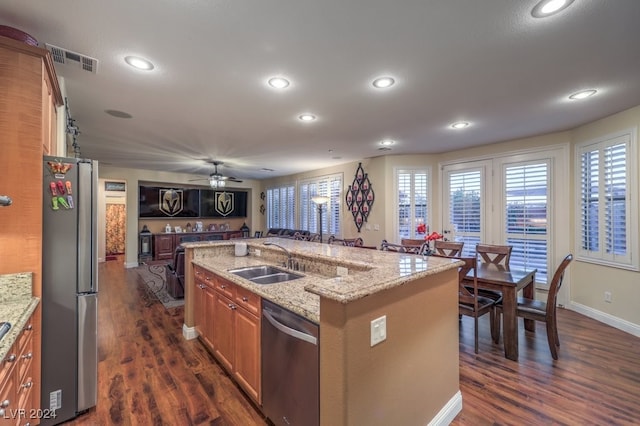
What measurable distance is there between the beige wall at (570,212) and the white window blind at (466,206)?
28 centimetres

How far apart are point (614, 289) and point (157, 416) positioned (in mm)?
5161

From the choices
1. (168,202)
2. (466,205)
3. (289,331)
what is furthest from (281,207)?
Answer: (289,331)

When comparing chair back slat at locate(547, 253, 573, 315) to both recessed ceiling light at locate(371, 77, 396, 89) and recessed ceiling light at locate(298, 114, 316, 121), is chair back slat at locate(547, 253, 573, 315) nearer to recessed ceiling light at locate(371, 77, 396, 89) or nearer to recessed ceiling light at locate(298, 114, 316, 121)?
recessed ceiling light at locate(371, 77, 396, 89)

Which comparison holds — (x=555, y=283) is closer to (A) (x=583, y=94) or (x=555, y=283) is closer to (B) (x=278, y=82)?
(A) (x=583, y=94)

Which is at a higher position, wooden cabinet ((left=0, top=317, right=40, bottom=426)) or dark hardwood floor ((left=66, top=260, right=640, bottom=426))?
wooden cabinet ((left=0, top=317, right=40, bottom=426))

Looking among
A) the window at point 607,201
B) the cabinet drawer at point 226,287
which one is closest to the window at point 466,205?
the window at point 607,201

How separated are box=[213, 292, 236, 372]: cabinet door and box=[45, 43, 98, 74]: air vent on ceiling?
2161 millimetres

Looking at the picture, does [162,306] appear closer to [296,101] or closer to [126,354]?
[126,354]

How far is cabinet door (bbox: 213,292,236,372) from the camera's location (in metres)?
2.37

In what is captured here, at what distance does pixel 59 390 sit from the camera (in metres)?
1.95

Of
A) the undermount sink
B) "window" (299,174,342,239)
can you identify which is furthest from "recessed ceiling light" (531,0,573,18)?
"window" (299,174,342,239)

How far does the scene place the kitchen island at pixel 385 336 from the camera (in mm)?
1287

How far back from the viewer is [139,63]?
226 centimetres

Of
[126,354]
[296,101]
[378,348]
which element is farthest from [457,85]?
[126,354]
